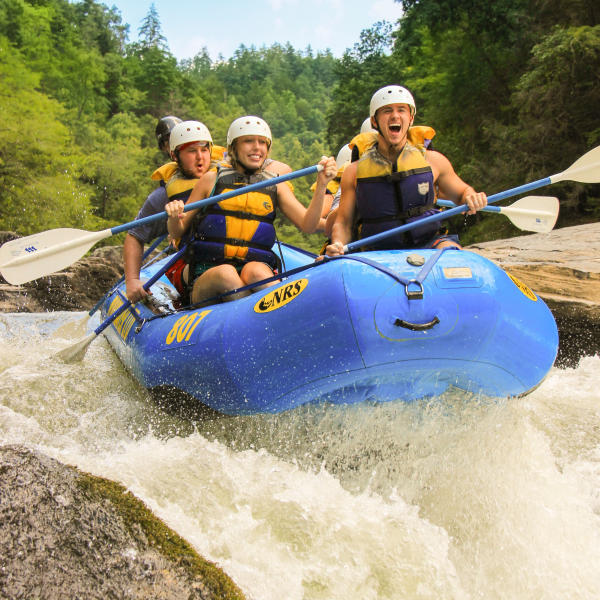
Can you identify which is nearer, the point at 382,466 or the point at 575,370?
the point at 382,466

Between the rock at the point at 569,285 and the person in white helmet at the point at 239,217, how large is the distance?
2740mm

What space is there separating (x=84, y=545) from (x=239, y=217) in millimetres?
2115

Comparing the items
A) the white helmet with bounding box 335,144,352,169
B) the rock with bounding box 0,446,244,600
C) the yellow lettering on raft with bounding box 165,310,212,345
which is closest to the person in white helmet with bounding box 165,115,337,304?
the yellow lettering on raft with bounding box 165,310,212,345

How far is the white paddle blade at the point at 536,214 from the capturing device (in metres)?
3.45

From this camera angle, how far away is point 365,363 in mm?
2480

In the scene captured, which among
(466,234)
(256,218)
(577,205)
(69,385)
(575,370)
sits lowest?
(466,234)

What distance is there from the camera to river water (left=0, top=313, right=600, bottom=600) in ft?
7.11

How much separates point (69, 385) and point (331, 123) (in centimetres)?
2008

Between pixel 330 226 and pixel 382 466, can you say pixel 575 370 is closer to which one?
pixel 330 226

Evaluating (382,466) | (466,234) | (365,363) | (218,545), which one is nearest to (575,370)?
(382,466)

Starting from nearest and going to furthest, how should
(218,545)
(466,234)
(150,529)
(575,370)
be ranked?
(150,529)
(218,545)
(575,370)
(466,234)

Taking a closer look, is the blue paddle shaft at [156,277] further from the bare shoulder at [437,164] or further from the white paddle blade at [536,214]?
the white paddle blade at [536,214]

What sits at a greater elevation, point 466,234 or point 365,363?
point 365,363

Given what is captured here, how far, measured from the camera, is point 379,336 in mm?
Result: 2420
